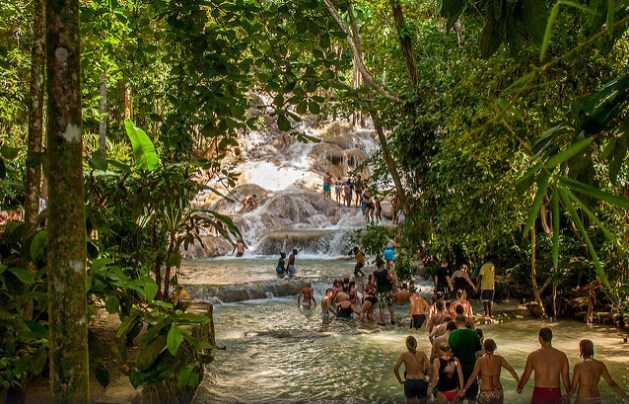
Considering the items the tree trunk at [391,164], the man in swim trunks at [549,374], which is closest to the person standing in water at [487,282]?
the tree trunk at [391,164]

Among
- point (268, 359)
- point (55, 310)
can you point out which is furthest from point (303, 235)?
point (55, 310)

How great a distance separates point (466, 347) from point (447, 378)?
42 cm

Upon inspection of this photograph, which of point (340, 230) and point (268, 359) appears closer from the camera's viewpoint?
point (268, 359)

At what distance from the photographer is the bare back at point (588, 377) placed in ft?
21.3

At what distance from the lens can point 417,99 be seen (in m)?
12.8

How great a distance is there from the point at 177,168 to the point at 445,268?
9454mm

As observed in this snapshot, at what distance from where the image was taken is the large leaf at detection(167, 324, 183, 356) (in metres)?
2.91

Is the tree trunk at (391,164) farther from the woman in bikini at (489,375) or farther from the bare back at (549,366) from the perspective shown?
the bare back at (549,366)

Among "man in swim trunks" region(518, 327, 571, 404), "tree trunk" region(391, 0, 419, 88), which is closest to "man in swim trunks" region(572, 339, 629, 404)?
"man in swim trunks" region(518, 327, 571, 404)

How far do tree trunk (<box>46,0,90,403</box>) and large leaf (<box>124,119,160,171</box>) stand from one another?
11.6ft

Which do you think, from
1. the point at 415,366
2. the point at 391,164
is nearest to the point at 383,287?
the point at 391,164

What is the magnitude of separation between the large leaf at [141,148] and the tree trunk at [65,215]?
354 centimetres

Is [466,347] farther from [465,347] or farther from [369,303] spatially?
[369,303]

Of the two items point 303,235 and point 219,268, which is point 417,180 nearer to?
point 219,268
